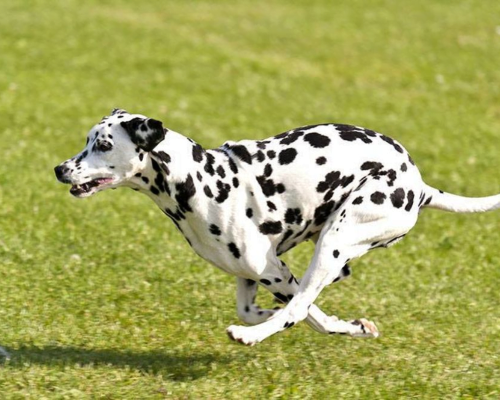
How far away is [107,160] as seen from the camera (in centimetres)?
718

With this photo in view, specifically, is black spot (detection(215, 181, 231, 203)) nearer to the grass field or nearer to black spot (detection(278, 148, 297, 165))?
black spot (detection(278, 148, 297, 165))

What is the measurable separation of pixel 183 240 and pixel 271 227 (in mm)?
4231

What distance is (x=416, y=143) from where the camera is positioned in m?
17.0

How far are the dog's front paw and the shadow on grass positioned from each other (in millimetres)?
788

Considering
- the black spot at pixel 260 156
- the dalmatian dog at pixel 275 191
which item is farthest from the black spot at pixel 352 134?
the black spot at pixel 260 156

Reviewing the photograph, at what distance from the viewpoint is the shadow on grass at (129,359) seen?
7684 millimetres

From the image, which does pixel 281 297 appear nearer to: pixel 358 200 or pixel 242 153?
pixel 358 200

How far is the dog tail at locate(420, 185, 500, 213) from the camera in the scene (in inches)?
310

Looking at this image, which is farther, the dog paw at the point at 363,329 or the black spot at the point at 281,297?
the dog paw at the point at 363,329

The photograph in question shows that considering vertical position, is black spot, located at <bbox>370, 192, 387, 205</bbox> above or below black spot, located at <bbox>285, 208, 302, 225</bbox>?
above

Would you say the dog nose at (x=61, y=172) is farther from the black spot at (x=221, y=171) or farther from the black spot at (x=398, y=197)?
the black spot at (x=398, y=197)

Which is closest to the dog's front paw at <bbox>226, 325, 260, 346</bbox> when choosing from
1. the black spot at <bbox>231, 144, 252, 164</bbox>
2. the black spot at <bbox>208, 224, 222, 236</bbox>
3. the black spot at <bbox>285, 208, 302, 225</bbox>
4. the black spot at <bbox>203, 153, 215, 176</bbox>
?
the black spot at <bbox>208, 224, 222, 236</bbox>

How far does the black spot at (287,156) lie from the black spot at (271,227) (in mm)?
433

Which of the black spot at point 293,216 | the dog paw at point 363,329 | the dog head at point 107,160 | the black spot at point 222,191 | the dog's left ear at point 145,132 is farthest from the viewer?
the dog paw at point 363,329
